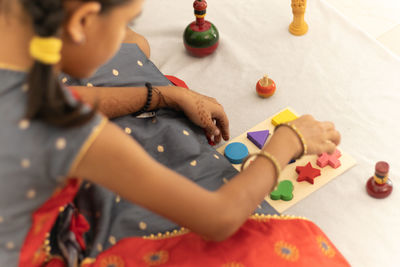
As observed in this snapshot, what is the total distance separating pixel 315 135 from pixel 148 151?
37cm

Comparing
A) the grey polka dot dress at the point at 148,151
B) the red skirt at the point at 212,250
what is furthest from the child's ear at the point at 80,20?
the grey polka dot dress at the point at 148,151

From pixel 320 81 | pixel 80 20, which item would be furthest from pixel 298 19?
pixel 80 20

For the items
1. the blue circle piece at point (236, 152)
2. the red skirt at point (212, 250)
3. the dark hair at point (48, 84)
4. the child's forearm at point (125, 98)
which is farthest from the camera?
the blue circle piece at point (236, 152)

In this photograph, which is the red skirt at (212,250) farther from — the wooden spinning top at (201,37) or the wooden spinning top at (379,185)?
the wooden spinning top at (201,37)

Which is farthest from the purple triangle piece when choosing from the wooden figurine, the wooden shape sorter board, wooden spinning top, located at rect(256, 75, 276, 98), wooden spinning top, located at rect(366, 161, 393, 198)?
the wooden figurine

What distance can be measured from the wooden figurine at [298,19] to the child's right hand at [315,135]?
0.65 m

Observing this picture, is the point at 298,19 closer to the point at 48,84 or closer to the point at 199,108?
the point at 199,108

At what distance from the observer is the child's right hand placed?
100cm

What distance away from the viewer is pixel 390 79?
4.84 ft

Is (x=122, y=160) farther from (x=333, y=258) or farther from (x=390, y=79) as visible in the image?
(x=390, y=79)

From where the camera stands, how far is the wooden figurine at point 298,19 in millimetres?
1567

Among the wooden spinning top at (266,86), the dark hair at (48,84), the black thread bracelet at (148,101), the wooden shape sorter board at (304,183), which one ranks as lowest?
the wooden shape sorter board at (304,183)

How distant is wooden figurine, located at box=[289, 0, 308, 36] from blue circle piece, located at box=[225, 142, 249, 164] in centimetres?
52

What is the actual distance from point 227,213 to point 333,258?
0.89 feet
